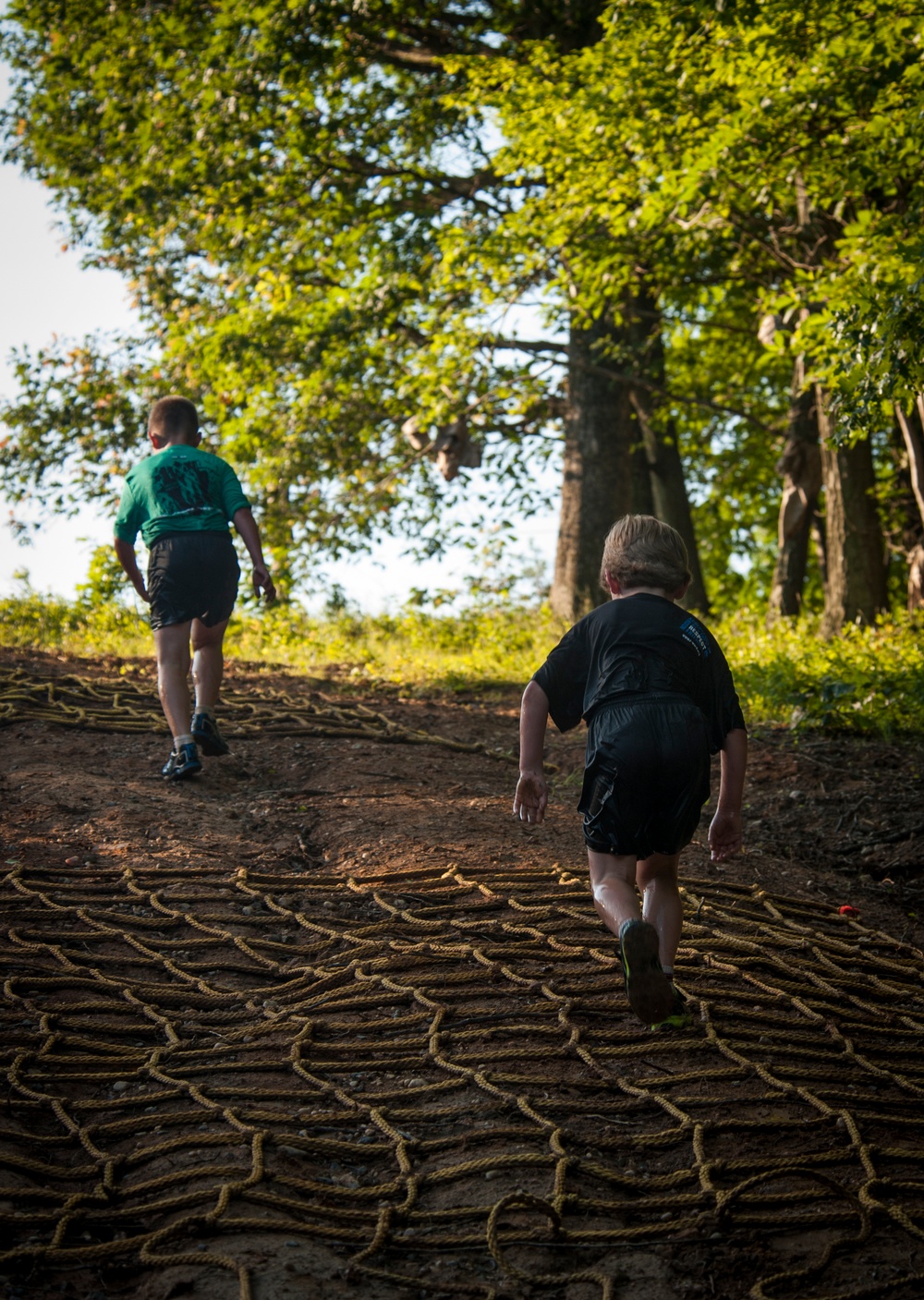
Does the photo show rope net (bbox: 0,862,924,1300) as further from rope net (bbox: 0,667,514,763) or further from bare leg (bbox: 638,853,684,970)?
rope net (bbox: 0,667,514,763)

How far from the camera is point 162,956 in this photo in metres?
3.85

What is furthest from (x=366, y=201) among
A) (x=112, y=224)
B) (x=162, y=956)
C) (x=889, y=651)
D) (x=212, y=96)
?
(x=162, y=956)

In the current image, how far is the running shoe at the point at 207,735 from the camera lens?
5727 mm

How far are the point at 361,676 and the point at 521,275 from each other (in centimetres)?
456

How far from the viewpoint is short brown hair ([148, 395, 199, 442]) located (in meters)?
5.63

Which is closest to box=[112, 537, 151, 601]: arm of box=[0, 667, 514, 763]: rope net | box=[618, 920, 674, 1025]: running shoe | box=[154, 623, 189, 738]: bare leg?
box=[154, 623, 189, 738]: bare leg

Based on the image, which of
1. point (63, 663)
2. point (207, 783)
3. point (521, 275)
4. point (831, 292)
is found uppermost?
point (521, 275)

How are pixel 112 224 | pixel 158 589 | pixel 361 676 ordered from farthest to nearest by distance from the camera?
pixel 112 224 < pixel 361 676 < pixel 158 589

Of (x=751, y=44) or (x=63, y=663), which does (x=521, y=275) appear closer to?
(x=751, y=44)

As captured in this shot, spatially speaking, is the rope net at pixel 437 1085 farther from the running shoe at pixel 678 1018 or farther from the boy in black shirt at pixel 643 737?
the boy in black shirt at pixel 643 737

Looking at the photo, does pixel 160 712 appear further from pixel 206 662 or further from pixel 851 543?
pixel 851 543

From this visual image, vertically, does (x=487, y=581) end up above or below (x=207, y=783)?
above

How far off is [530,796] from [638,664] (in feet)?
1.55

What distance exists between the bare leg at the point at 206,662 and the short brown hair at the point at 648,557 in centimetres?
291
